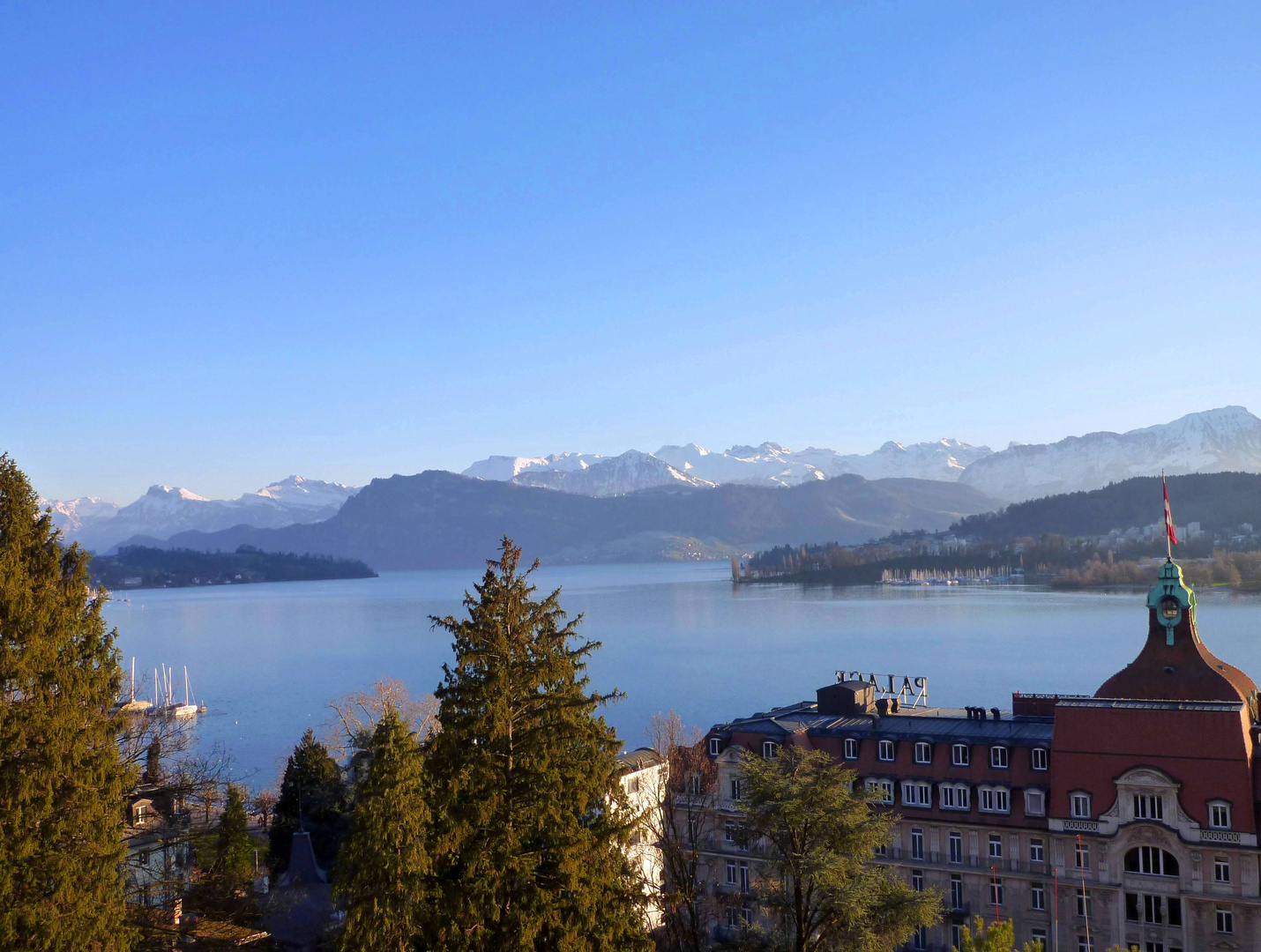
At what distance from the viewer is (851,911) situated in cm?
1723

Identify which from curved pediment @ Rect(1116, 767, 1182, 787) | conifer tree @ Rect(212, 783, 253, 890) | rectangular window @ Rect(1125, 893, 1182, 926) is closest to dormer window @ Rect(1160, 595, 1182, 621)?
curved pediment @ Rect(1116, 767, 1182, 787)

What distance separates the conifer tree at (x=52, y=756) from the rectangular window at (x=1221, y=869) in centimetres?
2652

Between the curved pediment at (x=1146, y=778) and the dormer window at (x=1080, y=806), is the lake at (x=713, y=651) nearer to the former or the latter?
the dormer window at (x=1080, y=806)

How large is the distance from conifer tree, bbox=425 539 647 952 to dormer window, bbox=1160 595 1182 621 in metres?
25.0

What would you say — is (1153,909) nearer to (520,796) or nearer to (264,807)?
(520,796)

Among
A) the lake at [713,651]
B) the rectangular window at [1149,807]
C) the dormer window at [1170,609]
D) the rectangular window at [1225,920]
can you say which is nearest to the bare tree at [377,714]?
the lake at [713,651]

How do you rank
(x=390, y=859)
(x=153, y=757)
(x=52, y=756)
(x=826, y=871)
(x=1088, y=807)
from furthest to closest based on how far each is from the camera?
(x=1088, y=807) → (x=826, y=871) → (x=153, y=757) → (x=390, y=859) → (x=52, y=756)

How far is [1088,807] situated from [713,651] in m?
73.0

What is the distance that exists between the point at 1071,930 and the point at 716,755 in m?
11.9

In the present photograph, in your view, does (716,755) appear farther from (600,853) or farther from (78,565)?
(78,565)

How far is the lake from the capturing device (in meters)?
70.2

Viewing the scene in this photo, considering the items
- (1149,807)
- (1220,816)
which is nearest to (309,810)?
(1149,807)

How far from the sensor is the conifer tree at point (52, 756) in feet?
40.5

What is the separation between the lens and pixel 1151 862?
27.2 m
